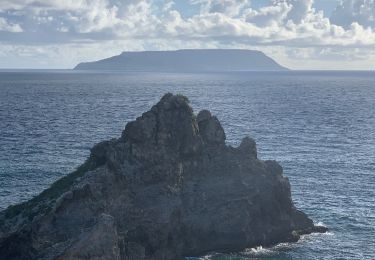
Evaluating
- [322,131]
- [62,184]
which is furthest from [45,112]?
[62,184]

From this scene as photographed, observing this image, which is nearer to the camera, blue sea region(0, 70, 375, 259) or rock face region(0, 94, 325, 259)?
rock face region(0, 94, 325, 259)

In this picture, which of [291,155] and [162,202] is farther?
[291,155]

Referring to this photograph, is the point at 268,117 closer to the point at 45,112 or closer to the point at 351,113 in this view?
the point at 351,113

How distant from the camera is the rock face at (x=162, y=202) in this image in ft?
188

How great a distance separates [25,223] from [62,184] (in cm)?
785

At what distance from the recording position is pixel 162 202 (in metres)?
63.4

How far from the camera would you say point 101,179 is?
61281 mm

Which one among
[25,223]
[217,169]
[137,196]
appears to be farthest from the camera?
[217,169]

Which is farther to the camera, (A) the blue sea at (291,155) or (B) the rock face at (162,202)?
(A) the blue sea at (291,155)

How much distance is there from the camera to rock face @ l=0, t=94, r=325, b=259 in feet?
188

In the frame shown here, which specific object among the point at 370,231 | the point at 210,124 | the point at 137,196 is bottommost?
the point at 370,231

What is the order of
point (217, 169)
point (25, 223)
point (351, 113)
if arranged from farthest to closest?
point (351, 113), point (217, 169), point (25, 223)

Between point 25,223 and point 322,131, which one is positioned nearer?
point 25,223

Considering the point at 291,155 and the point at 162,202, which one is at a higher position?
the point at 162,202
